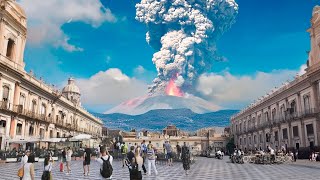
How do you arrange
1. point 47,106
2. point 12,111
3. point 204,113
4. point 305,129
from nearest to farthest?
point 12,111 < point 305,129 < point 47,106 < point 204,113

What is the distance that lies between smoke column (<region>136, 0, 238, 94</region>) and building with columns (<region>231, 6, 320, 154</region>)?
54176mm

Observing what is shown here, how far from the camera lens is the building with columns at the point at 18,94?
31394mm

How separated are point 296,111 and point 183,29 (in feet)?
235

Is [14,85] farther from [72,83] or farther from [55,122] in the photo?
[72,83]

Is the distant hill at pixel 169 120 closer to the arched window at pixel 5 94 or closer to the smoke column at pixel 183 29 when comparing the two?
the smoke column at pixel 183 29

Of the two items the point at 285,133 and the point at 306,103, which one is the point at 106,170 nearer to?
the point at 306,103

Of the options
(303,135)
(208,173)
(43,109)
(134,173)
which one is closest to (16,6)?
(43,109)

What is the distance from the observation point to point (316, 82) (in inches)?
1404

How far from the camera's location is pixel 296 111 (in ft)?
137

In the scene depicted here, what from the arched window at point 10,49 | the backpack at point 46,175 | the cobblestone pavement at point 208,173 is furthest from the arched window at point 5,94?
the backpack at point 46,175

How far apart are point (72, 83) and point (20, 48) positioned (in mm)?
40047

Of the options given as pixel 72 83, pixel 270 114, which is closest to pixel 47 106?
pixel 72 83

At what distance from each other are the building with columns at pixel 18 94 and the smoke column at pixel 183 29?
225 feet

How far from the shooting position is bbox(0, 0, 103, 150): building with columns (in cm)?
3139
